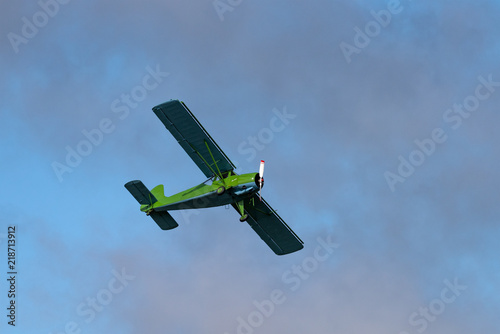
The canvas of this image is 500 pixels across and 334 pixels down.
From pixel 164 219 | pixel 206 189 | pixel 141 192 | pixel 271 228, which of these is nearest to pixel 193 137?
pixel 206 189

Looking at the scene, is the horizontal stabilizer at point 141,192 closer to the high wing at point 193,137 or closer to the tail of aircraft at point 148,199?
the tail of aircraft at point 148,199

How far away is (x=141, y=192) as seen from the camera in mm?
66000

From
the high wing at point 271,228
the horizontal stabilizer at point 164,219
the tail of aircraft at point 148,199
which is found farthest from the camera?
the horizontal stabilizer at point 164,219

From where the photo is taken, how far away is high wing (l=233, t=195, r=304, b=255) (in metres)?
64.5

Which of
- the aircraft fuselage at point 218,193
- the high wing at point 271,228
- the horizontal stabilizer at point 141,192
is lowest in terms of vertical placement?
the high wing at point 271,228

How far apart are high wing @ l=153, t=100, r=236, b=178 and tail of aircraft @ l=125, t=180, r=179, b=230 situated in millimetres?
5709

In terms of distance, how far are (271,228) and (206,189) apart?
671 centimetres

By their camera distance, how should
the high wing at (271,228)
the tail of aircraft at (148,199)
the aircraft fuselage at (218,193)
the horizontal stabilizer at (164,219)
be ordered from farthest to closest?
the horizontal stabilizer at (164,219), the tail of aircraft at (148,199), the high wing at (271,228), the aircraft fuselage at (218,193)

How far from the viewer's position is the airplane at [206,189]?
60.0m

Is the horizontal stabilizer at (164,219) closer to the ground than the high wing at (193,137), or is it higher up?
closer to the ground

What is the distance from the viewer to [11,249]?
61469mm

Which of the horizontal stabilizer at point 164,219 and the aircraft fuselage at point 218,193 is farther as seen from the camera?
the horizontal stabilizer at point 164,219

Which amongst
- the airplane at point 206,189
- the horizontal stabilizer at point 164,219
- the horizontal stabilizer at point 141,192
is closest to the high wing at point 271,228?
the airplane at point 206,189

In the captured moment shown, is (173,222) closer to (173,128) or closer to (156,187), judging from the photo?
(156,187)
